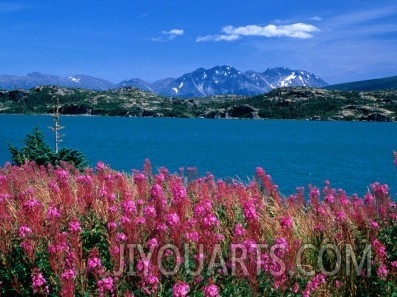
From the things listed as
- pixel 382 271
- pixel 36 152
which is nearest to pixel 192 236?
pixel 382 271

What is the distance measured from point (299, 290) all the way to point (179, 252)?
1338 mm

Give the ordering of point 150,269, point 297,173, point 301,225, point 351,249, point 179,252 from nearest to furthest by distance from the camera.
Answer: point 150,269 < point 179,252 < point 351,249 < point 301,225 < point 297,173

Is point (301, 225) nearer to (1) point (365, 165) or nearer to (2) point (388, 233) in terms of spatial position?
(2) point (388, 233)

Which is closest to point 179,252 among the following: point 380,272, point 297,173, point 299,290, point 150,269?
point 150,269

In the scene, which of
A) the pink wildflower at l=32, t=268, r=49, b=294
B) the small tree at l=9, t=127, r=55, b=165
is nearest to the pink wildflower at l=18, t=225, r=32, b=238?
the pink wildflower at l=32, t=268, r=49, b=294

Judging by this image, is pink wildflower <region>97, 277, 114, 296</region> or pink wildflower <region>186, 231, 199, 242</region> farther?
pink wildflower <region>186, 231, 199, 242</region>

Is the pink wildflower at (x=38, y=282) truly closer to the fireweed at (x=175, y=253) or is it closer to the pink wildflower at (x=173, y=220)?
the fireweed at (x=175, y=253)

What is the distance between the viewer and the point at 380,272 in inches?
221

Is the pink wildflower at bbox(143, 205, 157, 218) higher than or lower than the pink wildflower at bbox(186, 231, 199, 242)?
higher

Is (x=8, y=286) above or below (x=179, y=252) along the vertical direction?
below

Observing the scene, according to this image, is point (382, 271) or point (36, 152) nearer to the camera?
point (382, 271)

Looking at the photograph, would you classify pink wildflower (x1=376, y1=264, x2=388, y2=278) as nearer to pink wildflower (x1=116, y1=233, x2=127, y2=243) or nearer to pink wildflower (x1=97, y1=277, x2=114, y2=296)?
pink wildflower (x1=116, y1=233, x2=127, y2=243)

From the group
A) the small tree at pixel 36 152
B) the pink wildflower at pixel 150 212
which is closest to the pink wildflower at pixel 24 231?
the pink wildflower at pixel 150 212

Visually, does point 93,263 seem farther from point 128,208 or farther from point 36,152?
point 36,152
